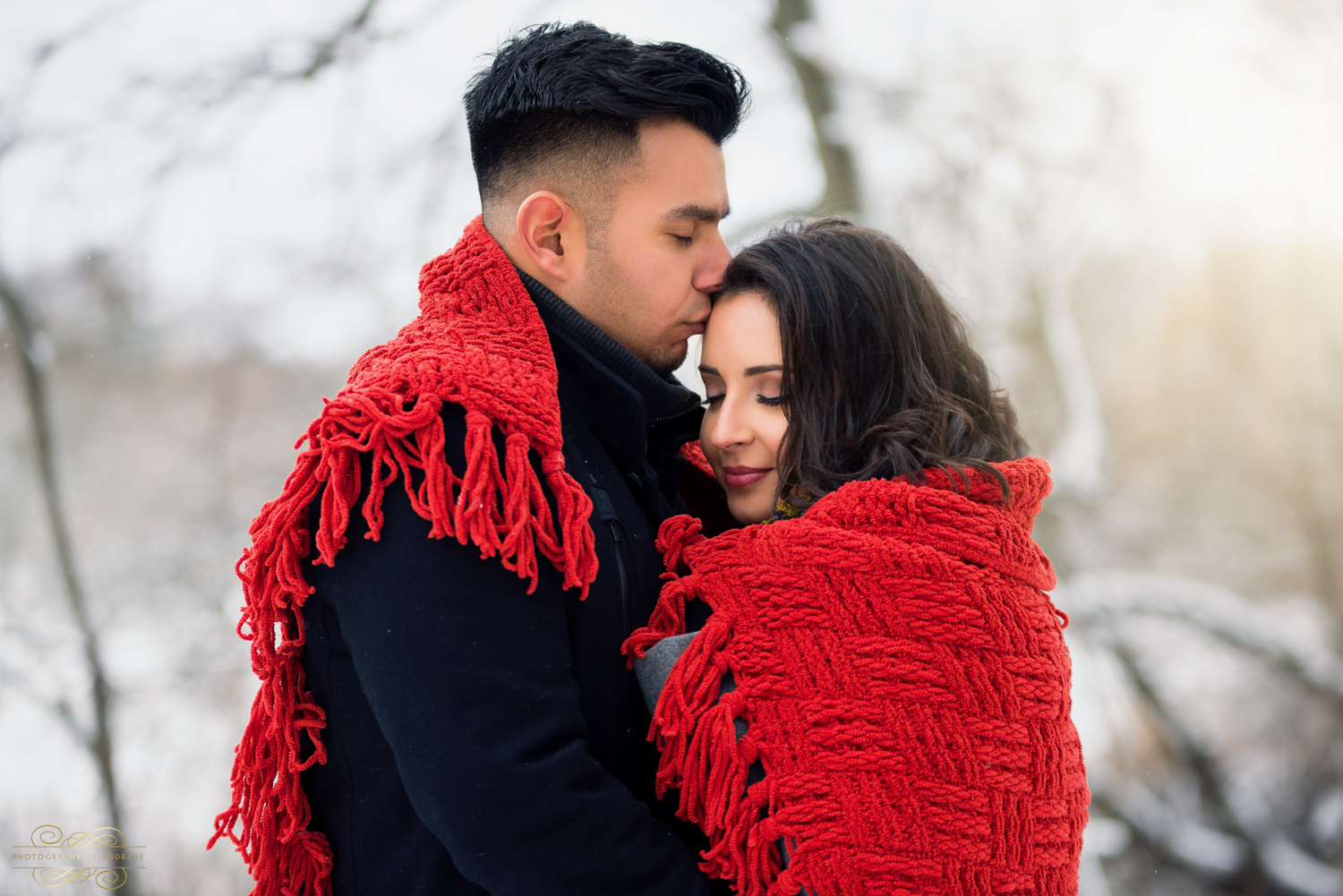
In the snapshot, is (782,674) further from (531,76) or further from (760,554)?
(531,76)

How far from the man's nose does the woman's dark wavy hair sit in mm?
18

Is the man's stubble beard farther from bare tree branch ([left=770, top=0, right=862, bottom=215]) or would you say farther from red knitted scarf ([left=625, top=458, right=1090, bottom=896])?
bare tree branch ([left=770, top=0, right=862, bottom=215])

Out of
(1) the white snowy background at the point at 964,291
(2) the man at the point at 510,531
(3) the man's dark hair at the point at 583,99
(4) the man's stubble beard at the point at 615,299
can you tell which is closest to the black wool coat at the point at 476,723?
(2) the man at the point at 510,531

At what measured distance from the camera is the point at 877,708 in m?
1.03

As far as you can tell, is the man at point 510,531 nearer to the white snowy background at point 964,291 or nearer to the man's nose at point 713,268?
the man's nose at point 713,268

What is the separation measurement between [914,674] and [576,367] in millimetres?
588

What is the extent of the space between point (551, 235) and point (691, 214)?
0.21 meters

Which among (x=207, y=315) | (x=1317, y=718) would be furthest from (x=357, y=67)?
(x=1317, y=718)

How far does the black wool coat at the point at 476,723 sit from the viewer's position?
90 centimetres

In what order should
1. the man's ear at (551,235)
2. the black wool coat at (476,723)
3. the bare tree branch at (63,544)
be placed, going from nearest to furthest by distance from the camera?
the black wool coat at (476,723), the man's ear at (551,235), the bare tree branch at (63,544)

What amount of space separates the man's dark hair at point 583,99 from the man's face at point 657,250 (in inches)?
1.4

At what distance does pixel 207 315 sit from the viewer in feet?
9.09

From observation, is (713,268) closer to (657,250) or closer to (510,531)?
(657,250)

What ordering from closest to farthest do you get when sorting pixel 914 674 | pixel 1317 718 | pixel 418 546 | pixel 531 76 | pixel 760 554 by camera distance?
1. pixel 418 546
2. pixel 914 674
3. pixel 760 554
4. pixel 531 76
5. pixel 1317 718
